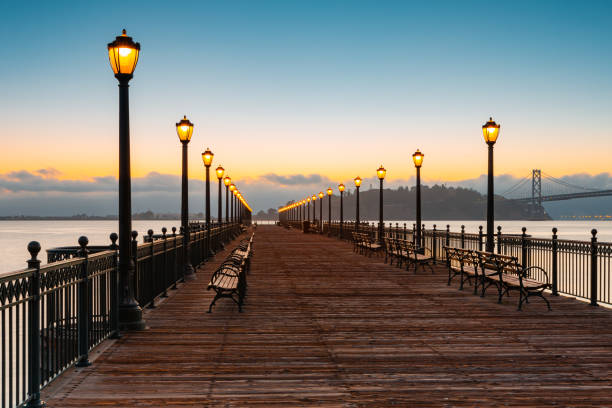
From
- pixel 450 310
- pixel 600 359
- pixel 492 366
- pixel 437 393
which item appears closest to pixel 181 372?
pixel 437 393

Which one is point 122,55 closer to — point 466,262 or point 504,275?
point 466,262

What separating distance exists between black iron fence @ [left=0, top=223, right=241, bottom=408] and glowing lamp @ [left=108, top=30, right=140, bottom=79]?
8.79ft

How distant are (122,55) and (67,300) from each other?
433 centimetres

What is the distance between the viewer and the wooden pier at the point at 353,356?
558 centimetres

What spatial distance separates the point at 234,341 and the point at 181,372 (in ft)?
5.30

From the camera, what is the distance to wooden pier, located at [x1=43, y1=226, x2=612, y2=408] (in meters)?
5.58

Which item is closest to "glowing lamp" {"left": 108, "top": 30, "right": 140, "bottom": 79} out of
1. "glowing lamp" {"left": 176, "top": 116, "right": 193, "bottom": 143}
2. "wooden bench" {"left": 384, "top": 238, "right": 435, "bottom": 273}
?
"glowing lamp" {"left": 176, "top": 116, "right": 193, "bottom": 143}

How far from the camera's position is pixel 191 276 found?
50.3ft

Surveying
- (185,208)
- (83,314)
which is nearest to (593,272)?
(83,314)

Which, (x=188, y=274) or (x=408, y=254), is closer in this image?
(x=188, y=274)

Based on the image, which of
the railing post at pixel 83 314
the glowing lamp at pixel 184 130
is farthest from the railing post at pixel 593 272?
the glowing lamp at pixel 184 130

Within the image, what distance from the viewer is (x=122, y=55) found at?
28.6ft

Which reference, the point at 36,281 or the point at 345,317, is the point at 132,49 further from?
the point at 345,317

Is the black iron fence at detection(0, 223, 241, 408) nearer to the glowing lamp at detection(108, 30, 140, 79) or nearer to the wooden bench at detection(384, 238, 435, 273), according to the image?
the glowing lamp at detection(108, 30, 140, 79)
